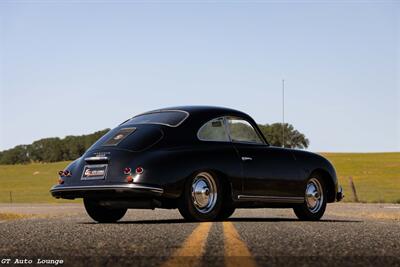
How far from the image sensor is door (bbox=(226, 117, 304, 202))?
429 inches

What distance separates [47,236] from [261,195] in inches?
178

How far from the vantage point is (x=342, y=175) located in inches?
2482

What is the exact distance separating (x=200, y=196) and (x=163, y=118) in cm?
142

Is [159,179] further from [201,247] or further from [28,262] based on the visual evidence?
[28,262]

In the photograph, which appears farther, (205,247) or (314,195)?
(314,195)

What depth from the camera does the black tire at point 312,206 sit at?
12.0 metres

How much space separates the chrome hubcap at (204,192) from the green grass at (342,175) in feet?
131

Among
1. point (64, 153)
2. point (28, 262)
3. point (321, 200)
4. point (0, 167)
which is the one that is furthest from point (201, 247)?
point (64, 153)

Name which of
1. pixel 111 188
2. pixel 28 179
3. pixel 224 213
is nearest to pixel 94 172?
pixel 111 188

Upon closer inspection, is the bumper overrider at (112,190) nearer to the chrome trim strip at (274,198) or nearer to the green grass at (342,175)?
the chrome trim strip at (274,198)

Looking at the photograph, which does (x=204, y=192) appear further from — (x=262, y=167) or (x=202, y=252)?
(x=202, y=252)

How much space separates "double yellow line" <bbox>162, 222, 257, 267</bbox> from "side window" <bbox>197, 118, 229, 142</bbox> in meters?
3.36

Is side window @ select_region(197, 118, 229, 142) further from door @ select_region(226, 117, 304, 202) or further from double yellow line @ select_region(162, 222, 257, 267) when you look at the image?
double yellow line @ select_region(162, 222, 257, 267)

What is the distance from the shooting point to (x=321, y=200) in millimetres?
12273
